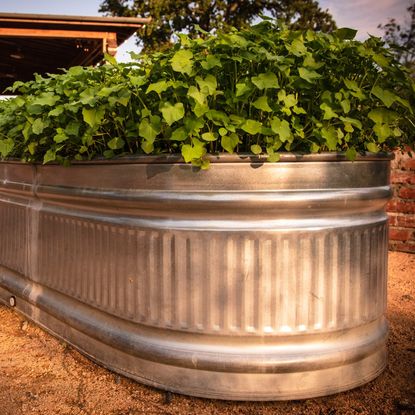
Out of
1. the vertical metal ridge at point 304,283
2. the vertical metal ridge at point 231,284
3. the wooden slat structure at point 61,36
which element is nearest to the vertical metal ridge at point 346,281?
the vertical metal ridge at point 304,283

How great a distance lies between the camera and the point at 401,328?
2.62 m

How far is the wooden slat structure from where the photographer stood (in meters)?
9.08

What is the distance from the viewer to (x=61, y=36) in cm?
945

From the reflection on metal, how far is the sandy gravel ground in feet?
0.14

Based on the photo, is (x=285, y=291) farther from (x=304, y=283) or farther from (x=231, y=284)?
(x=231, y=284)

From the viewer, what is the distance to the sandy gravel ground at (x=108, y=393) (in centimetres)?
169

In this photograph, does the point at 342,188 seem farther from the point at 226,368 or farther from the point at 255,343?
the point at 226,368

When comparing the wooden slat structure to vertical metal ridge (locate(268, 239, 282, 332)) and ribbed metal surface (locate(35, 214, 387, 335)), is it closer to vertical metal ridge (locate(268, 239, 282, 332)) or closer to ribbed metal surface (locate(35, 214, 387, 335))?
ribbed metal surface (locate(35, 214, 387, 335))

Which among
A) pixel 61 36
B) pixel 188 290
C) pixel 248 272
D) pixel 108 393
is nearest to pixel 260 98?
pixel 248 272

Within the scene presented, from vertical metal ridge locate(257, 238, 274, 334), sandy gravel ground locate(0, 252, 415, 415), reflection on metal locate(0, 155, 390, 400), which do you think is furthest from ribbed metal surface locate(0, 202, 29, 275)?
vertical metal ridge locate(257, 238, 274, 334)

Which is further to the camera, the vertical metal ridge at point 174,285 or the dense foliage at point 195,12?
the dense foliage at point 195,12

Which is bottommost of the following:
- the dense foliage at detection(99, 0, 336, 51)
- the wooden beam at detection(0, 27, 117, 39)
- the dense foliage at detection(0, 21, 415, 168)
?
the dense foliage at detection(0, 21, 415, 168)

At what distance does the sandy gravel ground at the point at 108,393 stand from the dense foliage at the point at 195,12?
A: 756 inches

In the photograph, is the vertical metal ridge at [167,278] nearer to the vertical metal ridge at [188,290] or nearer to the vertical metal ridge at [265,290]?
the vertical metal ridge at [188,290]
